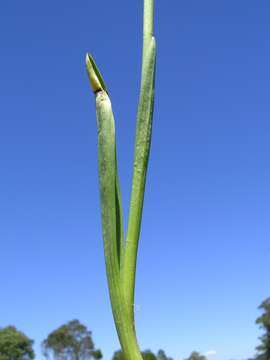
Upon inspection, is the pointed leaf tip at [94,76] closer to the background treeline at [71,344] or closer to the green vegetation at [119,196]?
the green vegetation at [119,196]

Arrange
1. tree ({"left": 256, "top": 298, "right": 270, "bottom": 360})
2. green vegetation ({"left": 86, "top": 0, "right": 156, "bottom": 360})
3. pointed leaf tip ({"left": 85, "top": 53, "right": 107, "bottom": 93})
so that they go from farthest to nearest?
tree ({"left": 256, "top": 298, "right": 270, "bottom": 360}) → pointed leaf tip ({"left": 85, "top": 53, "right": 107, "bottom": 93}) → green vegetation ({"left": 86, "top": 0, "right": 156, "bottom": 360})

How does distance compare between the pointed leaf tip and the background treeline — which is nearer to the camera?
the pointed leaf tip

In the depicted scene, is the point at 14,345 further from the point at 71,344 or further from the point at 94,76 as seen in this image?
the point at 94,76

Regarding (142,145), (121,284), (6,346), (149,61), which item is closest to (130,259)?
(121,284)

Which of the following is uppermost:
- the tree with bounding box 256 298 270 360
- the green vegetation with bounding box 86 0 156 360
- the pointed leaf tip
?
the tree with bounding box 256 298 270 360

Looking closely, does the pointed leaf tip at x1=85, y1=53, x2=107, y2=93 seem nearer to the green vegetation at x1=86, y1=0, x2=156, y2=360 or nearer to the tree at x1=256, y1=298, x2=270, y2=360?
the green vegetation at x1=86, y1=0, x2=156, y2=360

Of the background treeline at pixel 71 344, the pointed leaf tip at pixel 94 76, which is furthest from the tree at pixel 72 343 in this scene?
the pointed leaf tip at pixel 94 76

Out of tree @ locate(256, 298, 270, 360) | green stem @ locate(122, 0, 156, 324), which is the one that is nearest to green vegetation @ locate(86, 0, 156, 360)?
green stem @ locate(122, 0, 156, 324)
